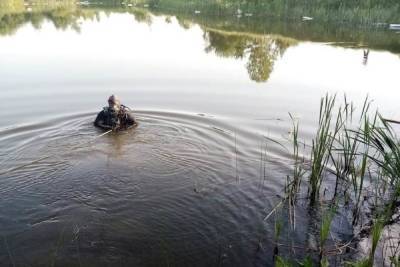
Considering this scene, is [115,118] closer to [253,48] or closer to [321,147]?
[321,147]

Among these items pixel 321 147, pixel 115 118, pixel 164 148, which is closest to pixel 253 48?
pixel 115 118

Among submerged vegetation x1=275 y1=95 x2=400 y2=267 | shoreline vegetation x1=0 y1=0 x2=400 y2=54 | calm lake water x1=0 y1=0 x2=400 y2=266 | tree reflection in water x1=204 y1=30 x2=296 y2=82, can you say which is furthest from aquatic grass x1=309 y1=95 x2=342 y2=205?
shoreline vegetation x1=0 y1=0 x2=400 y2=54

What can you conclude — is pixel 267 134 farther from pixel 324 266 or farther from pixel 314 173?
pixel 324 266

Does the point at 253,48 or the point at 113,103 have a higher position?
the point at 253,48

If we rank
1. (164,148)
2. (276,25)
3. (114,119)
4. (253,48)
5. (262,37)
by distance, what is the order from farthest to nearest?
(276,25) < (262,37) < (253,48) < (114,119) < (164,148)

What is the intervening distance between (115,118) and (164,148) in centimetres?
179

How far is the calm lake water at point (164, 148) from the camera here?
597 cm

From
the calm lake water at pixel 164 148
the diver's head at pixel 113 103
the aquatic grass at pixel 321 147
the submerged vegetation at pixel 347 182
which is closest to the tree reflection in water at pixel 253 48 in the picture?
the calm lake water at pixel 164 148

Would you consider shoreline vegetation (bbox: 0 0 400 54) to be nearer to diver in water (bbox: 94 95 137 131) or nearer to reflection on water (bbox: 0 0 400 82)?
reflection on water (bbox: 0 0 400 82)

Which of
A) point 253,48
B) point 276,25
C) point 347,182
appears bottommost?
A: point 347,182

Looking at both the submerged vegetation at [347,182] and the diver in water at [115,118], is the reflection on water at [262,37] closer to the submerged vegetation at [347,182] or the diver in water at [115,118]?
the diver in water at [115,118]

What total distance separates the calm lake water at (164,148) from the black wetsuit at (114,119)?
0.78 ft

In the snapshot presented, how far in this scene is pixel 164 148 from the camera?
31.4ft

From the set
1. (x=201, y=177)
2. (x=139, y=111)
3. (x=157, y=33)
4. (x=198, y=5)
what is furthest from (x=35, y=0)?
(x=201, y=177)
